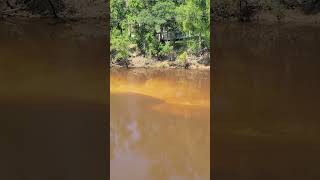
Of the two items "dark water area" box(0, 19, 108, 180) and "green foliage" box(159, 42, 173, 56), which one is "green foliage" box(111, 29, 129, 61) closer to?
"dark water area" box(0, 19, 108, 180)

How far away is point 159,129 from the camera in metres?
6.92

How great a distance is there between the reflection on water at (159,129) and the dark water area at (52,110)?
279 millimetres

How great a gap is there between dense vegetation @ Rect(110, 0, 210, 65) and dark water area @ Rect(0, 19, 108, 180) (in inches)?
46.1

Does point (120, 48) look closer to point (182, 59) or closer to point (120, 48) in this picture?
point (120, 48)

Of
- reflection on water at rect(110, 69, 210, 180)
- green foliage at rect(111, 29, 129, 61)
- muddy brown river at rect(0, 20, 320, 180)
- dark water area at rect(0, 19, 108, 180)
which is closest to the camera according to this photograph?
dark water area at rect(0, 19, 108, 180)

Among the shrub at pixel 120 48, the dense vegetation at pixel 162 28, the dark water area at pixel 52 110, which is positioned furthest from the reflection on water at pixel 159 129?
the dense vegetation at pixel 162 28

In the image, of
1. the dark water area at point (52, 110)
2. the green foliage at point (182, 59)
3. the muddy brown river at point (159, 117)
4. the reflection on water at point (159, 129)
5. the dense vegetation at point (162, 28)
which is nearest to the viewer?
the dark water area at point (52, 110)

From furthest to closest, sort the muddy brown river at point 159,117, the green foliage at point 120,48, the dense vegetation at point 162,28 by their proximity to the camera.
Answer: the dense vegetation at point 162,28, the green foliage at point 120,48, the muddy brown river at point 159,117

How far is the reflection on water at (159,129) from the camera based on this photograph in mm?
5371

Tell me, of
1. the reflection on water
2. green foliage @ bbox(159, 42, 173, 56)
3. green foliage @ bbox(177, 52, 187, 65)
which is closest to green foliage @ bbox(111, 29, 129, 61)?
green foliage @ bbox(159, 42, 173, 56)

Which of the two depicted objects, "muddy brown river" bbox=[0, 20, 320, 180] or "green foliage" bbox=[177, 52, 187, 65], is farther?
"green foliage" bbox=[177, 52, 187, 65]
